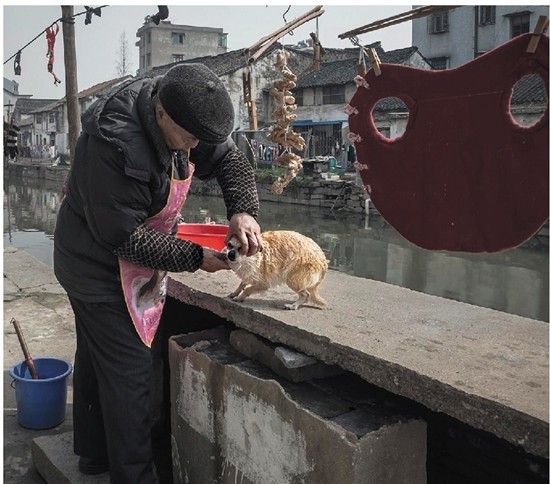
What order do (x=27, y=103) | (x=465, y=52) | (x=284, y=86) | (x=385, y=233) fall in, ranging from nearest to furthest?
(x=284, y=86), (x=385, y=233), (x=465, y=52), (x=27, y=103)

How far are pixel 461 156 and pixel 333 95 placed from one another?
27014 millimetres

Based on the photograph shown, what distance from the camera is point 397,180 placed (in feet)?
8.22

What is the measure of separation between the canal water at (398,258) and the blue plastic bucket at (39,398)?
5793 millimetres

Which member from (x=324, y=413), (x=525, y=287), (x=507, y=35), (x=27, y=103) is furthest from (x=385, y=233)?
(x=27, y=103)

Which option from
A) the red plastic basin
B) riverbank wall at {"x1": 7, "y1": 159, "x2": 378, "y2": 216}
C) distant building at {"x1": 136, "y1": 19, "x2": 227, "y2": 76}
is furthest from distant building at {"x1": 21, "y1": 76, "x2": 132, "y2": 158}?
the red plastic basin

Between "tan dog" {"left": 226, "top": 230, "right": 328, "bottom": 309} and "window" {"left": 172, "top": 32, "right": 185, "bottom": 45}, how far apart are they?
1817 inches

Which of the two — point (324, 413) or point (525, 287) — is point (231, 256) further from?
point (525, 287)

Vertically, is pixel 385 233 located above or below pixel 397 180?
below

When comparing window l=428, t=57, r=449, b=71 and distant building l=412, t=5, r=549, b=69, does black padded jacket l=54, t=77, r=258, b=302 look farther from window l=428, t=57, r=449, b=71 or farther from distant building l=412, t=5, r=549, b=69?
window l=428, t=57, r=449, b=71

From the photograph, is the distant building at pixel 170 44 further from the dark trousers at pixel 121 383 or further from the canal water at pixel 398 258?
the dark trousers at pixel 121 383

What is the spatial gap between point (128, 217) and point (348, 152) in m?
24.8

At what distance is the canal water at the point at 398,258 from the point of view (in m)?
12.4

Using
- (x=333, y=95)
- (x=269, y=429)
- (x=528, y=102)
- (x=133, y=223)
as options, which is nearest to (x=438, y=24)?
(x=333, y=95)

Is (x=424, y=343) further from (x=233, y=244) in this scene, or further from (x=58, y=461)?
(x=58, y=461)
